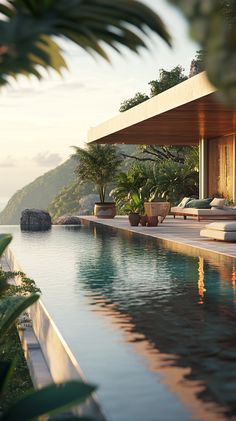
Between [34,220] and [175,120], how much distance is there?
6387 millimetres

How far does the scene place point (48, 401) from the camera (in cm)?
229

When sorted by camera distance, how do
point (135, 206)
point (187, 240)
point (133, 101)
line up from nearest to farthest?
point (187, 240), point (135, 206), point (133, 101)

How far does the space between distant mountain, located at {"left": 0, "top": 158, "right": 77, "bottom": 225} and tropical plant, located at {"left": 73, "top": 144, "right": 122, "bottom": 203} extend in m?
75.2

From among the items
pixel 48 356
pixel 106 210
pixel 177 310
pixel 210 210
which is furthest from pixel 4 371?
pixel 106 210

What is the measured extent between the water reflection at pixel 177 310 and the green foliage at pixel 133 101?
28739 mm

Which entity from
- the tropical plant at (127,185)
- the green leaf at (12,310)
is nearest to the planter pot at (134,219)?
the tropical plant at (127,185)

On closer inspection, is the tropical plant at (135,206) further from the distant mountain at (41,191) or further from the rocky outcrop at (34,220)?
the distant mountain at (41,191)

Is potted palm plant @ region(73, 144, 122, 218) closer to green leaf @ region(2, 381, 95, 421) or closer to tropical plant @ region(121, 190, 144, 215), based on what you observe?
tropical plant @ region(121, 190, 144, 215)

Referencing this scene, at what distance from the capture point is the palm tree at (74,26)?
164cm

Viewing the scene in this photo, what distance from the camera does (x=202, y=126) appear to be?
848 inches

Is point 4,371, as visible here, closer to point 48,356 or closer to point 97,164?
point 48,356

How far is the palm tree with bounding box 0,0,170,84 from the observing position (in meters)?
1.64

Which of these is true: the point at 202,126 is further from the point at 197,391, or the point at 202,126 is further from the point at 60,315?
the point at 197,391

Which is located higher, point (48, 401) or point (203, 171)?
point (203, 171)
